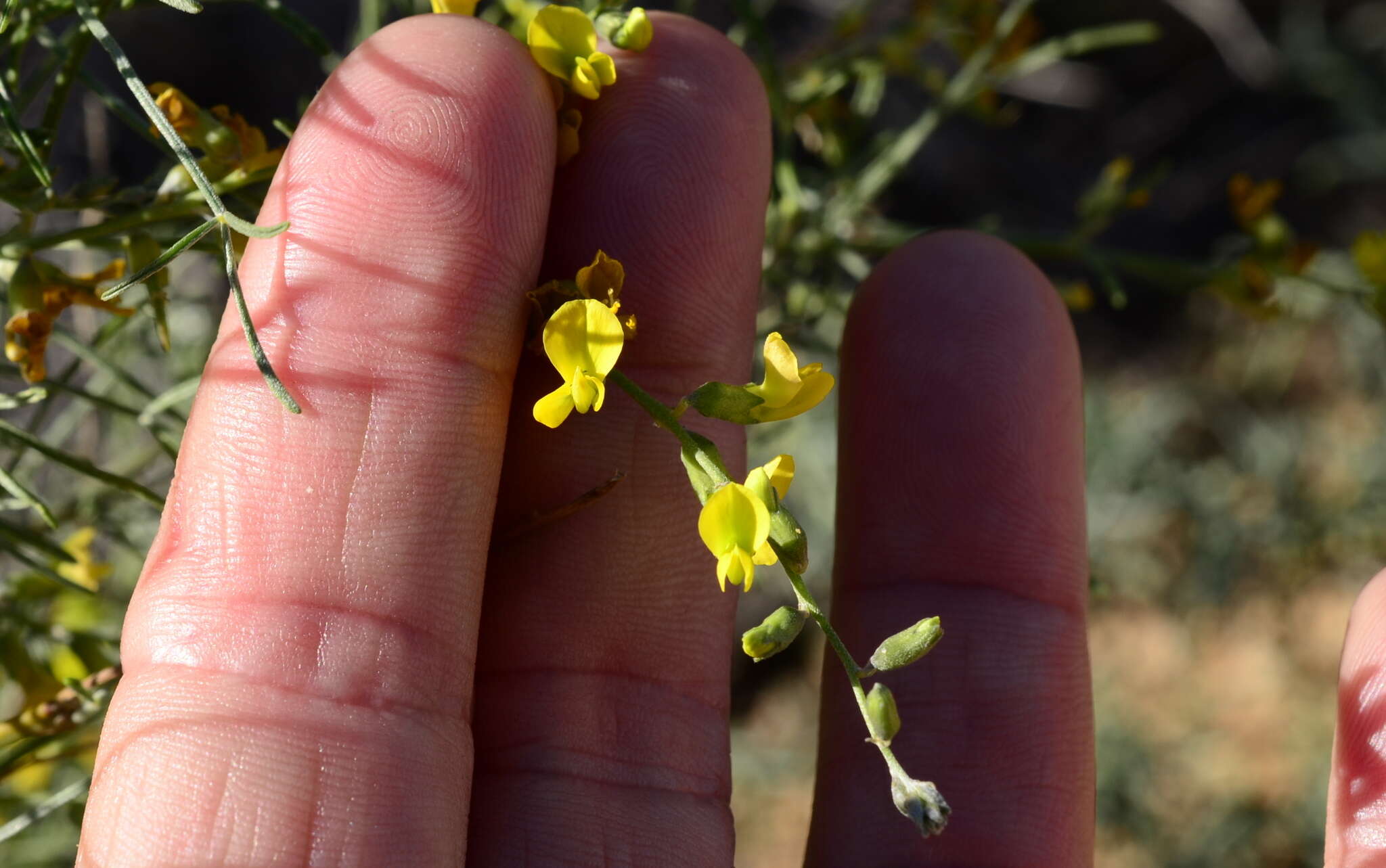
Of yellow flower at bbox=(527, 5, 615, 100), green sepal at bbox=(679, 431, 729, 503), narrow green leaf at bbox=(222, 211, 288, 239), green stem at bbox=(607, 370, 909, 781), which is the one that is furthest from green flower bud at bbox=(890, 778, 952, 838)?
yellow flower at bbox=(527, 5, 615, 100)

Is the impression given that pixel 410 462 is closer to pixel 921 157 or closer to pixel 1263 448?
pixel 921 157

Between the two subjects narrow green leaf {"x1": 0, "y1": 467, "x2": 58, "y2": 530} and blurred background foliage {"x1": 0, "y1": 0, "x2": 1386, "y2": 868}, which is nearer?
narrow green leaf {"x1": 0, "y1": 467, "x2": 58, "y2": 530}

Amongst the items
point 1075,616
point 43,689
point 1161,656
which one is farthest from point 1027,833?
point 1161,656

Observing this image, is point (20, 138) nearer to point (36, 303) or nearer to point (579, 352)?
point (36, 303)

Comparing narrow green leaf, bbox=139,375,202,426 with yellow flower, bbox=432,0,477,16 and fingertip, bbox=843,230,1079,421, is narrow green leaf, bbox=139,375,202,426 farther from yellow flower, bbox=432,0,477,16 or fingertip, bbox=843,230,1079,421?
fingertip, bbox=843,230,1079,421

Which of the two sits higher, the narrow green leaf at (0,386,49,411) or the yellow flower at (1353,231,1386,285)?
the narrow green leaf at (0,386,49,411)

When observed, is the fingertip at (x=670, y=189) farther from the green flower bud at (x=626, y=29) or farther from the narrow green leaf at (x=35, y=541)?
the narrow green leaf at (x=35, y=541)
